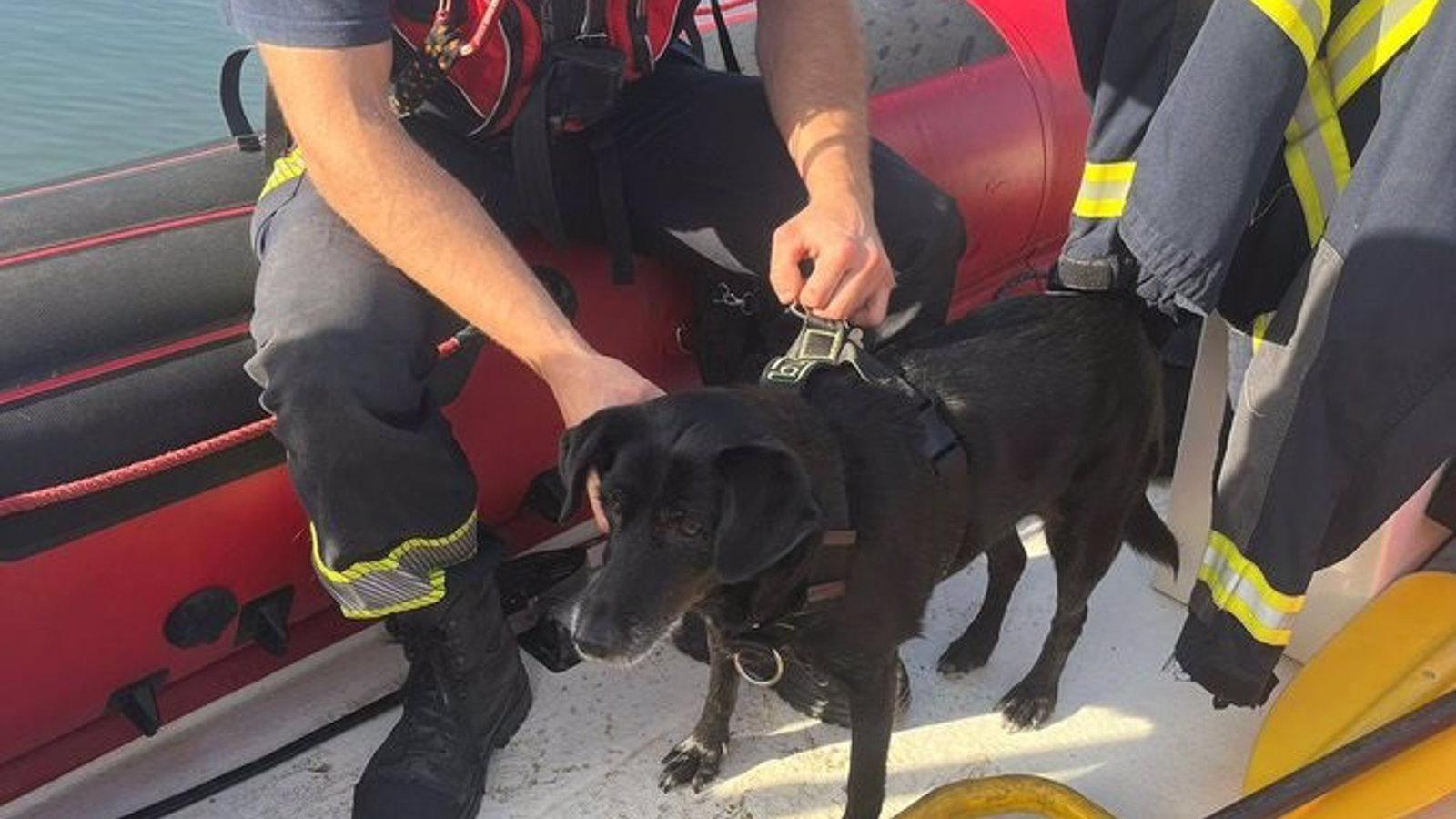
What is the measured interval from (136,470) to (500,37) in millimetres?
868

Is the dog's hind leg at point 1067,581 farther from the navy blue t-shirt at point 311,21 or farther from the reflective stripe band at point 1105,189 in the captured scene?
the navy blue t-shirt at point 311,21

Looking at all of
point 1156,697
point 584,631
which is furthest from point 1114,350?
point 584,631

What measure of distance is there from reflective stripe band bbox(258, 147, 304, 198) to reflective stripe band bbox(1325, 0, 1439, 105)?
1.57 metres

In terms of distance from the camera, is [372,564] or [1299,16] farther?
[372,564]

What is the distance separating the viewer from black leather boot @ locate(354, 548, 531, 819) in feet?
6.56

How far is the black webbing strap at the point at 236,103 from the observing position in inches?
89.6

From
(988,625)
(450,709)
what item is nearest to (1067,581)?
(988,625)

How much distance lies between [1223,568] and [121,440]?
5.36ft

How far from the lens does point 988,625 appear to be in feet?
7.70

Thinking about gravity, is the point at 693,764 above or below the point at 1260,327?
below

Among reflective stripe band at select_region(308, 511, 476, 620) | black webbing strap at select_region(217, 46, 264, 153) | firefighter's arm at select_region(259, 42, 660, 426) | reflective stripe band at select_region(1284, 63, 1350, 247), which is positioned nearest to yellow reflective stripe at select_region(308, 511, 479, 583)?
reflective stripe band at select_region(308, 511, 476, 620)

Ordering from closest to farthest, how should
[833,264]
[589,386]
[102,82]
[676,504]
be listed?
1. [676,504]
2. [589,386]
3. [833,264]
4. [102,82]

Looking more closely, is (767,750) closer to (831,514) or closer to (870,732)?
(870,732)

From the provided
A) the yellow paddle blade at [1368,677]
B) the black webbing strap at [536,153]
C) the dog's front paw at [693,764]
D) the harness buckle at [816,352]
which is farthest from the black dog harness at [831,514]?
the yellow paddle blade at [1368,677]
